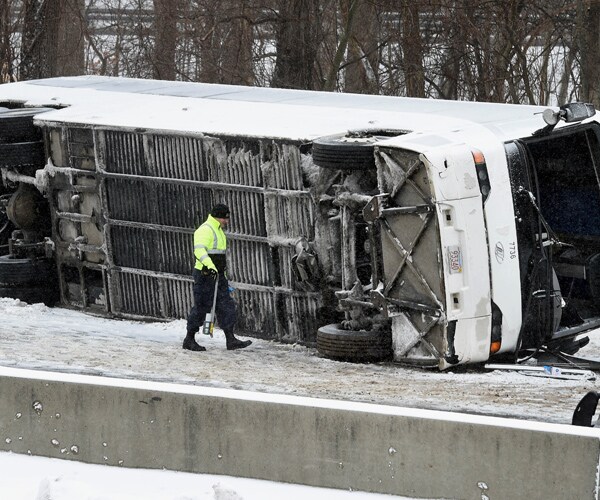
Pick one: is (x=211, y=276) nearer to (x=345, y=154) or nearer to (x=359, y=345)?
(x=359, y=345)

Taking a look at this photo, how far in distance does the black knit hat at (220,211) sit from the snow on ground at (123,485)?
3.71m

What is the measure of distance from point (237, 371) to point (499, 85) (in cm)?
1259

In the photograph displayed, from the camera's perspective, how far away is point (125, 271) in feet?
42.1

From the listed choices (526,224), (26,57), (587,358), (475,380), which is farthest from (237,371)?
(26,57)

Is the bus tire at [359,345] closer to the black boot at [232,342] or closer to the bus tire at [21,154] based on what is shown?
the black boot at [232,342]

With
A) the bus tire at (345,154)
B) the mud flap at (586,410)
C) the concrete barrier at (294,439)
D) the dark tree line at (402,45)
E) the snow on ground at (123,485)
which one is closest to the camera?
the concrete barrier at (294,439)

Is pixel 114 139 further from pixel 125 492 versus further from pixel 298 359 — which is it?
pixel 125 492

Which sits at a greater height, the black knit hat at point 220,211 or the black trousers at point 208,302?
the black knit hat at point 220,211

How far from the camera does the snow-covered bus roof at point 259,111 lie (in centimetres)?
1113

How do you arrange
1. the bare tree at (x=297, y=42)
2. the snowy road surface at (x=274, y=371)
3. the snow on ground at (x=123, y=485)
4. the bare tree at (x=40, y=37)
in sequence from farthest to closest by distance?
1. the bare tree at (x=40, y=37)
2. the bare tree at (x=297, y=42)
3. the snowy road surface at (x=274, y=371)
4. the snow on ground at (x=123, y=485)

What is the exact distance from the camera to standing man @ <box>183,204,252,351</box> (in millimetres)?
11148

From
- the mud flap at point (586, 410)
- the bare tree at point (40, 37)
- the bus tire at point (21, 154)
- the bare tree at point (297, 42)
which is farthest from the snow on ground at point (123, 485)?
the bare tree at point (40, 37)

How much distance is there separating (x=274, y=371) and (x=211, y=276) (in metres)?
1.37

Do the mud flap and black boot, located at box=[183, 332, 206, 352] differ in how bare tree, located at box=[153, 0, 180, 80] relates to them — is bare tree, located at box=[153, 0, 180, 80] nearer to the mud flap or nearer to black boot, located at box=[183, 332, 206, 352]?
black boot, located at box=[183, 332, 206, 352]
